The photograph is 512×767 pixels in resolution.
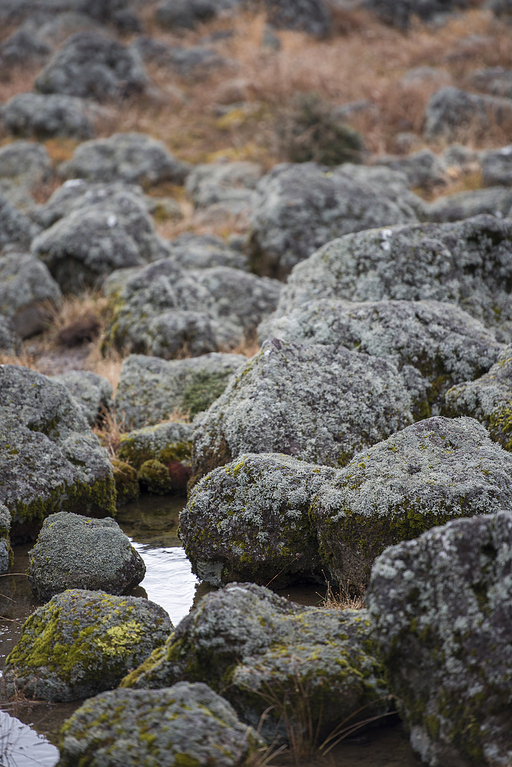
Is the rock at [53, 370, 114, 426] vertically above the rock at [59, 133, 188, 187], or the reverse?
the rock at [59, 133, 188, 187]

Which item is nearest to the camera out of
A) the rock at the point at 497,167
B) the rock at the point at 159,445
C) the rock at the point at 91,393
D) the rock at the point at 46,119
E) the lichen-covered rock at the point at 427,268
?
the rock at the point at 159,445

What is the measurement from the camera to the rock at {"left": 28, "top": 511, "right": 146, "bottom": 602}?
493 centimetres

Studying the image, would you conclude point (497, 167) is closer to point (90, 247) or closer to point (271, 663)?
point (90, 247)

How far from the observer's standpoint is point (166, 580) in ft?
17.6

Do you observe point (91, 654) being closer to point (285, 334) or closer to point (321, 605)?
point (321, 605)

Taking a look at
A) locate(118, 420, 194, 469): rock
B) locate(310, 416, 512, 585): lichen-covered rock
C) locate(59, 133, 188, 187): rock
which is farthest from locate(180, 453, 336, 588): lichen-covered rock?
locate(59, 133, 188, 187): rock

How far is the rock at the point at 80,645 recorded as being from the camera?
3873 mm

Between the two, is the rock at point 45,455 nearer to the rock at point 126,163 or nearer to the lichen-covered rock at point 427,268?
the lichen-covered rock at point 427,268

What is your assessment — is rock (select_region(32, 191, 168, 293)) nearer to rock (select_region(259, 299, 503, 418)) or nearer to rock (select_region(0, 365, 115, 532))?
rock (select_region(0, 365, 115, 532))

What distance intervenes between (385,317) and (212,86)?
70.2 ft

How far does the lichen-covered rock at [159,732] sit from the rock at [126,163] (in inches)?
658

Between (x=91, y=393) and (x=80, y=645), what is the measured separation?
191 inches

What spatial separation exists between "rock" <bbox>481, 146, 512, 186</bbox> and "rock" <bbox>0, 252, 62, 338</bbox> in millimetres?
10152

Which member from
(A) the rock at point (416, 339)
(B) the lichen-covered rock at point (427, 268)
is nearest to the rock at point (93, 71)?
(B) the lichen-covered rock at point (427, 268)
